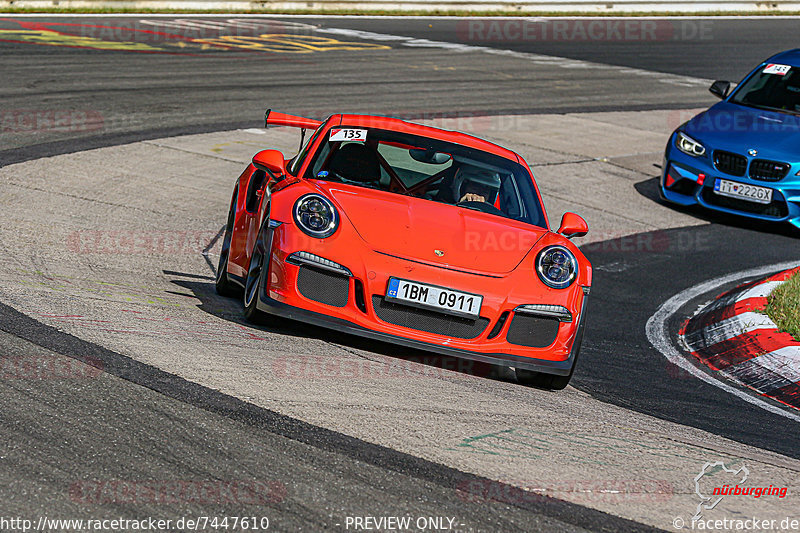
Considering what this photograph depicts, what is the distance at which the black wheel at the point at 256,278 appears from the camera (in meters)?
5.80

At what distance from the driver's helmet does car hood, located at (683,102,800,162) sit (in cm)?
574

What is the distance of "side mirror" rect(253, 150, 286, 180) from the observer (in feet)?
21.2

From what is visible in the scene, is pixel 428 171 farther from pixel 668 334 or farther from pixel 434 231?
pixel 668 334

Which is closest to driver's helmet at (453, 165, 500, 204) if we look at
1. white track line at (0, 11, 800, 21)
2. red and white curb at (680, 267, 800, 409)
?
red and white curb at (680, 267, 800, 409)

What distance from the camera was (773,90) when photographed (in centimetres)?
1305

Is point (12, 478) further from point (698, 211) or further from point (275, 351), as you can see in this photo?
point (698, 211)

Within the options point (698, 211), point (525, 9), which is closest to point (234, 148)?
point (698, 211)

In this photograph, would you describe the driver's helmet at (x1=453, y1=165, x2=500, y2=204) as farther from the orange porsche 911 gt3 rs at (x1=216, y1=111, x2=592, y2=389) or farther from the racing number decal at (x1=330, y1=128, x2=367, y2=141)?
the racing number decal at (x1=330, y1=128, x2=367, y2=141)

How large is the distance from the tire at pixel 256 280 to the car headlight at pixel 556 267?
1.50 m

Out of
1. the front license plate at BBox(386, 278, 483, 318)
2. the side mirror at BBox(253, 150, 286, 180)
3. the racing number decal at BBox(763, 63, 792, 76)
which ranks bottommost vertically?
the front license plate at BBox(386, 278, 483, 318)

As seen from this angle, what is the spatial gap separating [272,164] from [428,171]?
103 centimetres

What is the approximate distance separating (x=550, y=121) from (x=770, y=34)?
1721 cm

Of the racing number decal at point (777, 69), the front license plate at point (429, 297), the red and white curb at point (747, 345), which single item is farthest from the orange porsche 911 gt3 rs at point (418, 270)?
the racing number decal at point (777, 69)

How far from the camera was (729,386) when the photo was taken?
6586mm
